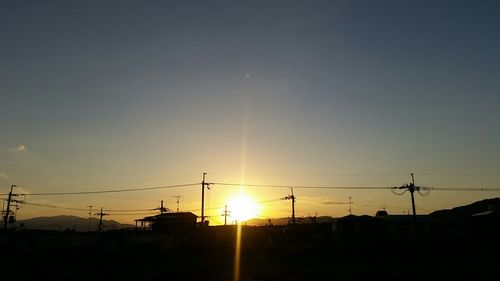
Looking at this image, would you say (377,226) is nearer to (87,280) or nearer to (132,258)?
(132,258)

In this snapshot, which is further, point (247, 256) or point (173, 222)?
point (173, 222)

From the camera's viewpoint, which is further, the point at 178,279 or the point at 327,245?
the point at 327,245

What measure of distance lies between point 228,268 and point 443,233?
39.6 m

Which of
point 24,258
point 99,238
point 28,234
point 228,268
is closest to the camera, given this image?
point 228,268

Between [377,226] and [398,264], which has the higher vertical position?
[377,226]

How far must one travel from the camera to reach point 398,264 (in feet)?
117

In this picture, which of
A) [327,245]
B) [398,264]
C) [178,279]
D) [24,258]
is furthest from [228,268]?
[24,258]

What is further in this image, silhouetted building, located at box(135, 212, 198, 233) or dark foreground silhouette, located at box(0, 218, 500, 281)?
silhouetted building, located at box(135, 212, 198, 233)

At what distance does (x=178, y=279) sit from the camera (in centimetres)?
2809

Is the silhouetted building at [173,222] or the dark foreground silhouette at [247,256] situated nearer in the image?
the dark foreground silhouette at [247,256]

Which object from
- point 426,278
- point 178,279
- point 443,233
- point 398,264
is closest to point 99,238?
point 178,279

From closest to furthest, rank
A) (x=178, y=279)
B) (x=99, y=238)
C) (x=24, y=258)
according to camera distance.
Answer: (x=178, y=279) → (x=24, y=258) → (x=99, y=238)

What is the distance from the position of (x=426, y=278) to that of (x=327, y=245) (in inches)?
791

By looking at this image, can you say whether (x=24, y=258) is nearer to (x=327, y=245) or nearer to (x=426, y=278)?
(x=327, y=245)
